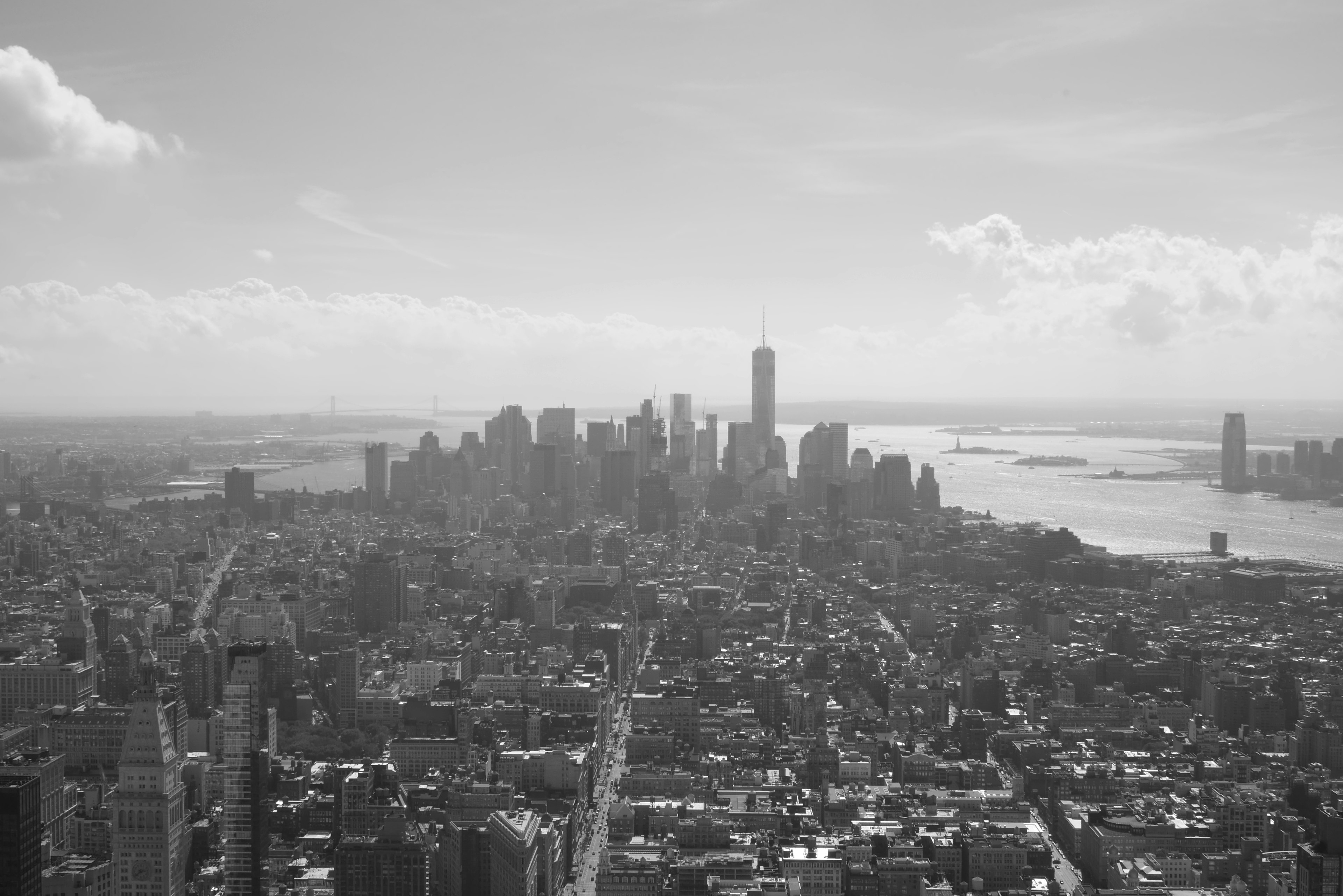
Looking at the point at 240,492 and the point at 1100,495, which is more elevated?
the point at 240,492

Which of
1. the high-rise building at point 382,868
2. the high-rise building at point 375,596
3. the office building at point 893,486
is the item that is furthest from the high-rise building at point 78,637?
the office building at point 893,486

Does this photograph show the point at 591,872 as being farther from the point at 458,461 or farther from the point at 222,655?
the point at 458,461

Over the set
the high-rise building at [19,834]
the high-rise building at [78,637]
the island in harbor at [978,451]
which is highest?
the island in harbor at [978,451]

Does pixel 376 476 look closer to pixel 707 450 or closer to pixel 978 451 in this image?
pixel 707 450

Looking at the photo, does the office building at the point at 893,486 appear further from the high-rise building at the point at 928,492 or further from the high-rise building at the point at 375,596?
the high-rise building at the point at 375,596

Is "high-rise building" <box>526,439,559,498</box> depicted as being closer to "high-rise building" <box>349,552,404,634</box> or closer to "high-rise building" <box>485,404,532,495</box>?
"high-rise building" <box>485,404,532,495</box>

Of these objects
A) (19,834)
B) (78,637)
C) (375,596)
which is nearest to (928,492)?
(375,596)
